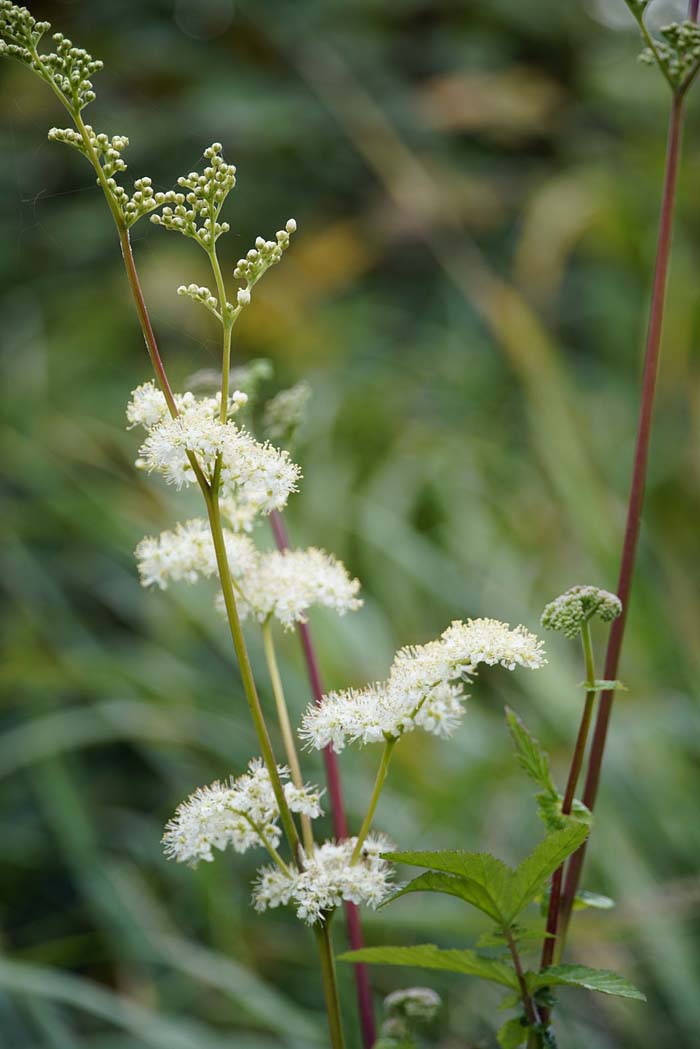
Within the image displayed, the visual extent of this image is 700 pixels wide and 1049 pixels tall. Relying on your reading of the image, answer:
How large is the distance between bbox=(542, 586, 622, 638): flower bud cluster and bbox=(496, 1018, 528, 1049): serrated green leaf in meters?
0.19

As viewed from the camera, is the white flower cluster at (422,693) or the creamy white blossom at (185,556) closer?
the white flower cluster at (422,693)

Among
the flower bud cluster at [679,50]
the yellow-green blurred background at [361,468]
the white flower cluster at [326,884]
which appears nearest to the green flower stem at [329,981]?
the white flower cluster at [326,884]

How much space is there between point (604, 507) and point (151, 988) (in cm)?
120

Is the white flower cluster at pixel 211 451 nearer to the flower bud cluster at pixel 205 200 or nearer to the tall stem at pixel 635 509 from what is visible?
the flower bud cluster at pixel 205 200

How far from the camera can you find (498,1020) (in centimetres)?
128

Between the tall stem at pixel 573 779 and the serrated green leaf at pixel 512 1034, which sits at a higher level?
the tall stem at pixel 573 779

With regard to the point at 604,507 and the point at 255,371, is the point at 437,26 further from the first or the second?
the point at 255,371

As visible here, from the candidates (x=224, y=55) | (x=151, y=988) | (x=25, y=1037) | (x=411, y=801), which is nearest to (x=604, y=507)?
(x=411, y=801)

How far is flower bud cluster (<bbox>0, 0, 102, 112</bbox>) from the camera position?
48cm

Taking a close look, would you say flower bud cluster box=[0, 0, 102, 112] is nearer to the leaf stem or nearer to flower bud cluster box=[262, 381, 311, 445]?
flower bud cluster box=[262, 381, 311, 445]

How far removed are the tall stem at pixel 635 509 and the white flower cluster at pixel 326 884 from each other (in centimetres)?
10

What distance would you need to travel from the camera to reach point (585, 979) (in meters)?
0.47

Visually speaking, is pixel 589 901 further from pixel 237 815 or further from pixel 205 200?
pixel 205 200

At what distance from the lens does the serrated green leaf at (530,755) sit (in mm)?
508
